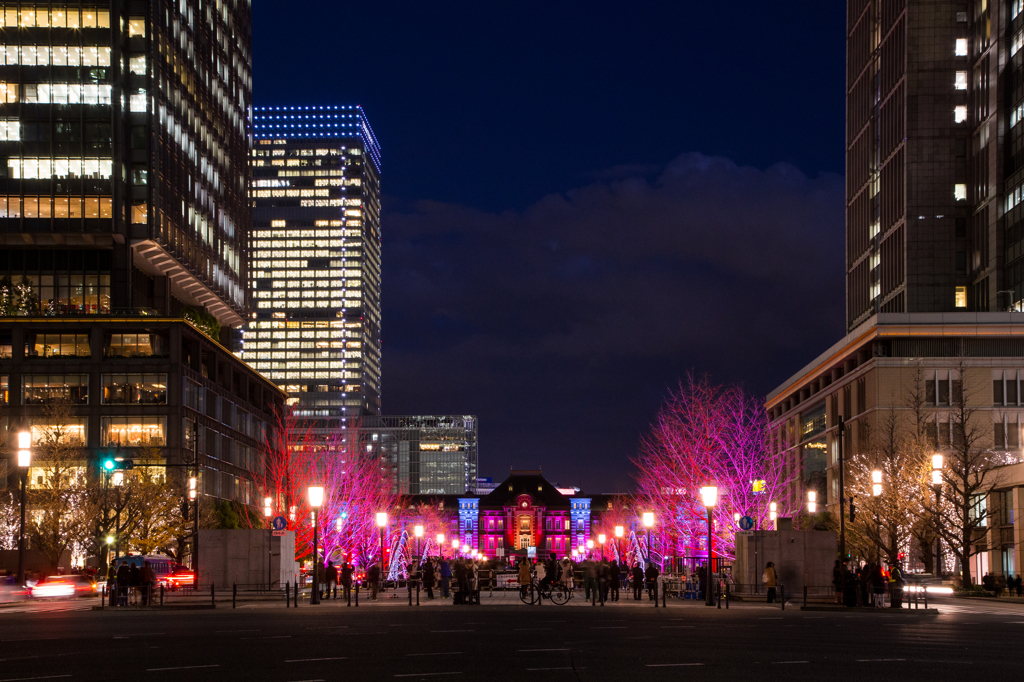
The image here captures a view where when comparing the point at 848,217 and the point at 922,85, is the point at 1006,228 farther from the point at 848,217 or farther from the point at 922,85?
the point at 848,217

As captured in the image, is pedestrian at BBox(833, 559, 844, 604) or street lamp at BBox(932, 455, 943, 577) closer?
pedestrian at BBox(833, 559, 844, 604)

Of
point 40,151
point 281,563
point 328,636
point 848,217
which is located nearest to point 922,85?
point 848,217

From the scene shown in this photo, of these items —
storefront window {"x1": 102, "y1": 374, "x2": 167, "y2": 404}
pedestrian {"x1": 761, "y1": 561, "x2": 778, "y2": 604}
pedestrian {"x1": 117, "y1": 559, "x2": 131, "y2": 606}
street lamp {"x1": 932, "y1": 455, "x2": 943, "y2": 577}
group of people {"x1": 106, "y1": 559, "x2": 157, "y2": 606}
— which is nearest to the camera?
group of people {"x1": 106, "y1": 559, "x2": 157, "y2": 606}

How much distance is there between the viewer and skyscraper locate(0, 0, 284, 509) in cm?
9650

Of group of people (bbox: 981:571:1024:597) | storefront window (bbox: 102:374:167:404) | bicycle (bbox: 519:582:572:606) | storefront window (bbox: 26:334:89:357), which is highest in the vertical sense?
storefront window (bbox: 26:334:89:357)

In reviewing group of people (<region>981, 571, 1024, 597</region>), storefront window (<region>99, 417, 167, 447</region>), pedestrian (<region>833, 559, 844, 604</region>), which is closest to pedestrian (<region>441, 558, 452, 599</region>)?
pedestrian (<region>833, 559, 844, 604</region>)

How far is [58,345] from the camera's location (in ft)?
317

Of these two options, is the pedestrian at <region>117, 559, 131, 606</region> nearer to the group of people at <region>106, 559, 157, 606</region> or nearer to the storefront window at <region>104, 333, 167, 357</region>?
the group of people at <region>106, 559, 157, 606</region>

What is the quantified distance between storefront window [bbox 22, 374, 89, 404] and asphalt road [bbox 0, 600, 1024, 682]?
201ft

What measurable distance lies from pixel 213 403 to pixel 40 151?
2643cm

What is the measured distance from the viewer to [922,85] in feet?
401

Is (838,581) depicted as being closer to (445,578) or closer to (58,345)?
(445,578)

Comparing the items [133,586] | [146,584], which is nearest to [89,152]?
[133,586]

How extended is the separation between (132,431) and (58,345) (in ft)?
30.3
